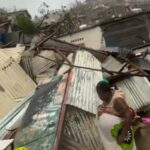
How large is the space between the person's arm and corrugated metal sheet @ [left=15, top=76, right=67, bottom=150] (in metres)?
0.94

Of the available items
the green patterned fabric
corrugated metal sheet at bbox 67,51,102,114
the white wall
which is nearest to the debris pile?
corrugated metal sheet at bbox 67,51,102,114

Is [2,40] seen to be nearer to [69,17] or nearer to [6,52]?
[69,17]

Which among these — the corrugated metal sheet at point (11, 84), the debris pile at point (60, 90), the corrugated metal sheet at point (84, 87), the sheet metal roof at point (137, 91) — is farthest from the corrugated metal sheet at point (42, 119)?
the corrugated metal sheet at point (11, 84)

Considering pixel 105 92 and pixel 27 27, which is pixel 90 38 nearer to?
pixel 27 27

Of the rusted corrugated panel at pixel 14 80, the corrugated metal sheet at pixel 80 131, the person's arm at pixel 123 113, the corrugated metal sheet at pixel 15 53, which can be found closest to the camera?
the person's arm at pixel 123 113

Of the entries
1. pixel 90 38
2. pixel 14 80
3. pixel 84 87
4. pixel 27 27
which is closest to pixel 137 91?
pixel 84 87

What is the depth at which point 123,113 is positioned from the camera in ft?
14.9

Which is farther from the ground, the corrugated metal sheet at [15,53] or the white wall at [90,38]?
the corrugated metal sheet at [15,53]

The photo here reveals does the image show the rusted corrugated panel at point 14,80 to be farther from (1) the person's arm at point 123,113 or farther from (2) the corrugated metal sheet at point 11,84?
(1) the person's arm at point 123,113

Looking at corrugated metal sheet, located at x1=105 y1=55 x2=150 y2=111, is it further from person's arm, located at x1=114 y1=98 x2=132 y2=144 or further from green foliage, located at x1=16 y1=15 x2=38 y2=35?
green foliage, located at x1=16 y1=15 x2=38 y2=35

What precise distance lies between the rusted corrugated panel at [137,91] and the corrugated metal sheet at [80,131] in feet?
4.00

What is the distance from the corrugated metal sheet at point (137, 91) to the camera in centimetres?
719

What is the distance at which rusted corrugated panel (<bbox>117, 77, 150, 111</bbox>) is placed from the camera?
23.5 ft

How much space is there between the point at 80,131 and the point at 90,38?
1015 centimetres
